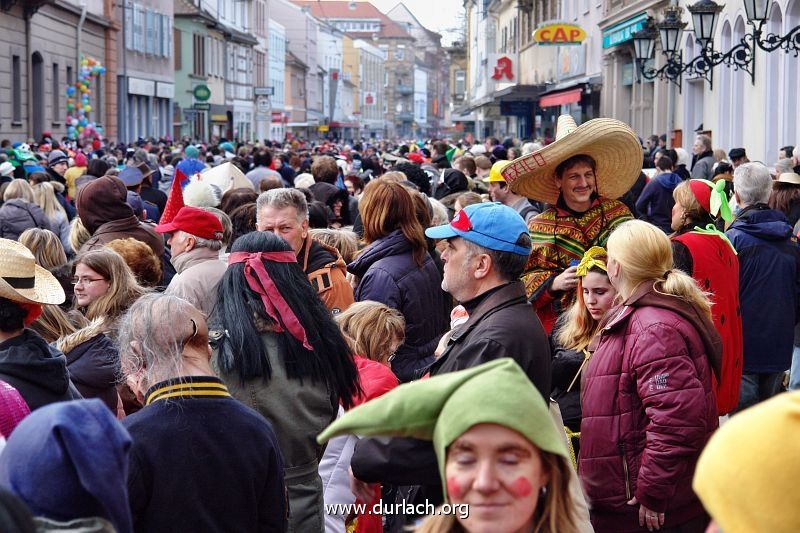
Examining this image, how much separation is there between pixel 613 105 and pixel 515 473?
29.6m

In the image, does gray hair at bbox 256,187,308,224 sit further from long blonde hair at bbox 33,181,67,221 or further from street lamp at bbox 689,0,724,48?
street lamp at bbox 689,0,724,48

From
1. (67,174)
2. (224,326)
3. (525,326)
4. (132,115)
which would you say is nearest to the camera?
(525,326)

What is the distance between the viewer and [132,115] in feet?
149

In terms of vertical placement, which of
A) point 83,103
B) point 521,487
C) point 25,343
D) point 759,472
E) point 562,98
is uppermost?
point 83,103

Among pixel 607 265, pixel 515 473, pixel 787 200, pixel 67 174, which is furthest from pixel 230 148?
pixel 515 473

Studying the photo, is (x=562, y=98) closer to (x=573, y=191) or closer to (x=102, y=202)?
(x=102, y=202)

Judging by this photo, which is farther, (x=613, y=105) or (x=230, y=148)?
(x=613, y=105)

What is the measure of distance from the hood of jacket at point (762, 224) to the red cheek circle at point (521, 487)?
228 inches

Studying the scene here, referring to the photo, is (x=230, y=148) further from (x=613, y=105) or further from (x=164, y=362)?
(x=164, y=362)

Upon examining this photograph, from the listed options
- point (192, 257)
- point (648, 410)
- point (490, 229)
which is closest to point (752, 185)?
point (192, 257)

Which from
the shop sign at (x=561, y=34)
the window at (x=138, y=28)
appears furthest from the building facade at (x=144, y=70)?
the shop sign at (x=561, y=34)

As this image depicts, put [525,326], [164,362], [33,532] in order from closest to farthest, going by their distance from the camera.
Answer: [33,532], [164,362], [525,326]

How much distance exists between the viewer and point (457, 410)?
2.54m

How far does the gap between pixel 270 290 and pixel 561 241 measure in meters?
2.13
